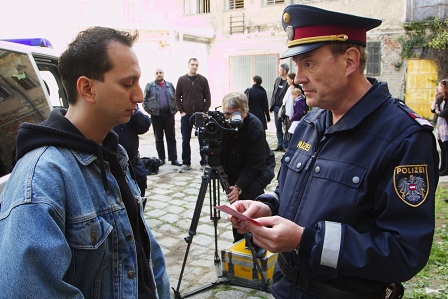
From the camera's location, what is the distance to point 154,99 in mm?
7883

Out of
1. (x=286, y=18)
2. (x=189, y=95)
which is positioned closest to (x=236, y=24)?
(x=189, y=95)

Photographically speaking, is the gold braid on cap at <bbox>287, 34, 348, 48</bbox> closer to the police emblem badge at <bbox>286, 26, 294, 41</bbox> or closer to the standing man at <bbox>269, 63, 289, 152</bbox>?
the police emblem badge at <bbox>286, 26, 294, 41</bbox>

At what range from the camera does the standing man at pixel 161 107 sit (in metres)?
7.91

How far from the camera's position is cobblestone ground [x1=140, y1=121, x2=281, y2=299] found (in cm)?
350

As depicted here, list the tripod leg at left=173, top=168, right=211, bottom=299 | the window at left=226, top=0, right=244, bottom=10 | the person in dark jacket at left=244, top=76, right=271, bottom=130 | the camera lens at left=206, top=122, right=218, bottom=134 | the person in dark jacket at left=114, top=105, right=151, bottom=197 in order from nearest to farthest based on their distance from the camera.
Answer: the tripod leg at left=173, top=168, right=211, bottom=299 → the camera lens at left=206, top=122, right=218, bottom=134 → the person in dark jacket at left=114, top=105, right=151, bottom=197 → the person in dark jacket at left=244, top=76, right=271, bottom=130 → the window at left=226, top=0, right=244, bottom=10

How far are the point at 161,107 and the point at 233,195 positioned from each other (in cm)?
472

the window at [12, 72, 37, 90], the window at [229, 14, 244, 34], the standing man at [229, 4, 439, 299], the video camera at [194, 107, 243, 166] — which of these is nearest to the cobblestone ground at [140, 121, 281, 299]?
the video camera at [194, 107, 243, 166]

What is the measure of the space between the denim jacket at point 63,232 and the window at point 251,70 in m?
15.9

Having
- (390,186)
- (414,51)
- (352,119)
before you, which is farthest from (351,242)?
(414,51)

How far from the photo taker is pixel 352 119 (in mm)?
1548

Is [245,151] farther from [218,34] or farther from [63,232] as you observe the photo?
[218,34]

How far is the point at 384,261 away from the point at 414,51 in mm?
15012

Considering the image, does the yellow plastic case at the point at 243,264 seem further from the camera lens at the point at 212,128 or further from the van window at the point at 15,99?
the van window at the point at 15,99

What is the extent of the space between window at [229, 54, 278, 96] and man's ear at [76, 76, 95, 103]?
15800 millimetres
